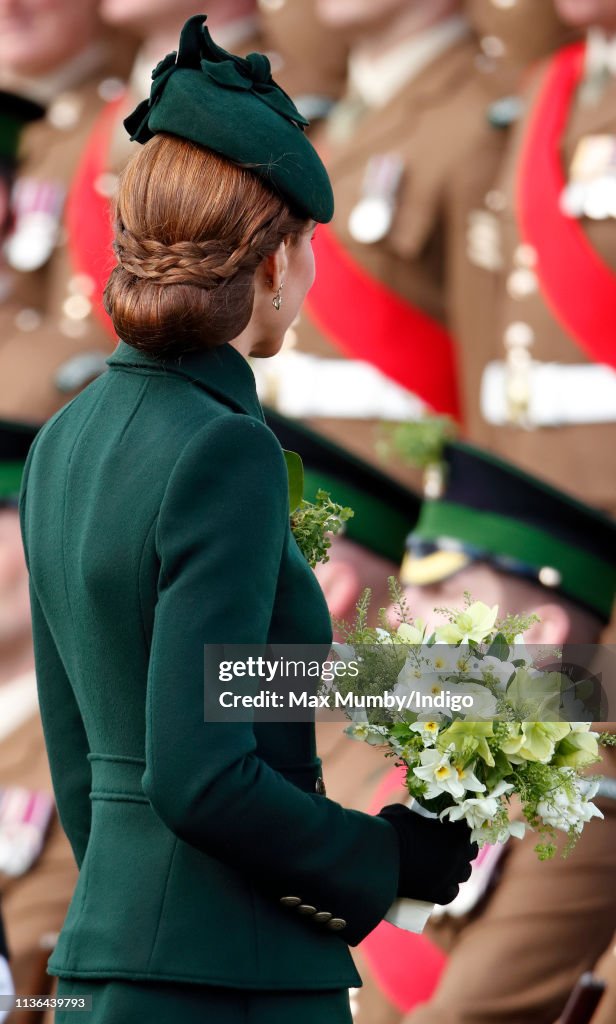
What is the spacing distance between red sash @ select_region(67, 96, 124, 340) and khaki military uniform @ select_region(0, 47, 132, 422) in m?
0.01

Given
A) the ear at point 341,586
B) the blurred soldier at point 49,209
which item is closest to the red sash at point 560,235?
the ear at point 341,586

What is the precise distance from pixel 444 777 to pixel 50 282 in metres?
2.51

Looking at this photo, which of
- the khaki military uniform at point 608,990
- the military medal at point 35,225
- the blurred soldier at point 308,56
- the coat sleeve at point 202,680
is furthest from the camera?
the military medal at point 35,225

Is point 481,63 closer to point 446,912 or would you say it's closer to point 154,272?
point 446,912

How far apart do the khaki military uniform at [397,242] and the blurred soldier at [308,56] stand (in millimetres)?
200

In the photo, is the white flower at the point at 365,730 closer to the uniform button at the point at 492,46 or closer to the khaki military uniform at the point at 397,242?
the khaki military uniform at the point at 397,242

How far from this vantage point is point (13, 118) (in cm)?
344

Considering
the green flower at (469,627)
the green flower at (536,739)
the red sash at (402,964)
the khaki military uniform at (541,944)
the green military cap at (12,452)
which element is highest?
the green flower at (469,627)

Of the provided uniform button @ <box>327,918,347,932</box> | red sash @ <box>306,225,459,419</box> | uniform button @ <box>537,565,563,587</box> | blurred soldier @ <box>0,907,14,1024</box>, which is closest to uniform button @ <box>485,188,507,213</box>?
red sash @ <box>306,225,459,419</box>

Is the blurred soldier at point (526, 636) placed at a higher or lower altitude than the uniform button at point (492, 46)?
lower

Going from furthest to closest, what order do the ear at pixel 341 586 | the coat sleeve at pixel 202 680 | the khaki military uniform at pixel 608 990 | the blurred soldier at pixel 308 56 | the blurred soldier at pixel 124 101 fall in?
the blurred soldier at pixel 124 101 → the blurred soldier at pixel 308 56 → the ear at pixel 341 586 → the khaki military uniform at pixel 608 990 → the coat sleeve at pixel 202 680

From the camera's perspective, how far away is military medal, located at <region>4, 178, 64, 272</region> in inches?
131

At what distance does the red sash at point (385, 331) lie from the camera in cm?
273

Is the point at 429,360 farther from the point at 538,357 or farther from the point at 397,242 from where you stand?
the point at 538,357
